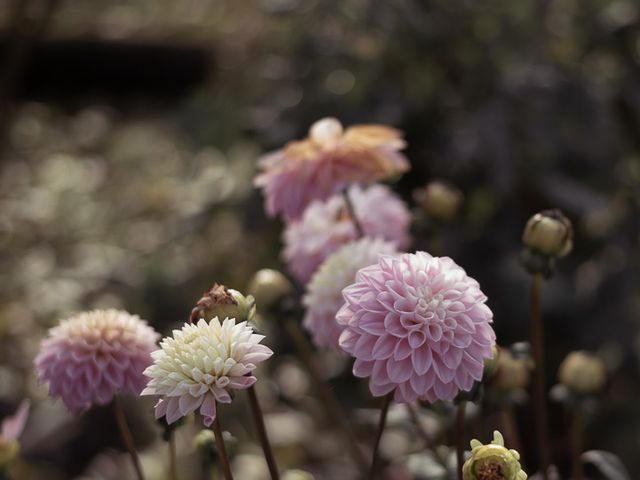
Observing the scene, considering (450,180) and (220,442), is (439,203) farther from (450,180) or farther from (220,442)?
(450,180)

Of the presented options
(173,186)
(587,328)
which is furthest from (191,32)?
(587,328)

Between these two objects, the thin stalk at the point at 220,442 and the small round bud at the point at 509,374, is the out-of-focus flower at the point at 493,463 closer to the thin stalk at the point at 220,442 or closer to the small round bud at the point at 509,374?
the thin stalk at the point at 220,442

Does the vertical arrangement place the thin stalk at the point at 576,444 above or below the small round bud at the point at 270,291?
below

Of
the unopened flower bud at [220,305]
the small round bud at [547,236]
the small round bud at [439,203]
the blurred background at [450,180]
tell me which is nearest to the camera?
the unopened flower bud at [220,305]

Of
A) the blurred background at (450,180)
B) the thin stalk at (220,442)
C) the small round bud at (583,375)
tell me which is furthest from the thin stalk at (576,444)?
the thin stalk at (220,442)

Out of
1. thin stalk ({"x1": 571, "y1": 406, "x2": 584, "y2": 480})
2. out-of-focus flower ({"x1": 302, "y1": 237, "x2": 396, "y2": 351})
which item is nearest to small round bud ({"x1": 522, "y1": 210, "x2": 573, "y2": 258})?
out-of-focus flower ({"x1": 302, "y1": 237, "x2": 396, "y2": 351})

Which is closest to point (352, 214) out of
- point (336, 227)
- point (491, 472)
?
point (336, 227)
